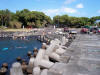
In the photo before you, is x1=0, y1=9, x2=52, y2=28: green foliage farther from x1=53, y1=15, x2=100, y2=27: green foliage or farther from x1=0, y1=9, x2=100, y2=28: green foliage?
→ x1=53, y1=15, x2=100, y2=27: green foliage

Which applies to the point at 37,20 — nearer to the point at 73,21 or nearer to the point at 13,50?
the point at 73,21

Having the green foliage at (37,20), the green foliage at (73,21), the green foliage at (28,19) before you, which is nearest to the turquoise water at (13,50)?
the green foliage at (37,20)

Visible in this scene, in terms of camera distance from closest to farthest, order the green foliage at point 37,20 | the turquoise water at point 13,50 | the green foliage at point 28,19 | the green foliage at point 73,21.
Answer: the turquoise water at point 13,50
the green foliage at point 73,21
the green foliage at point 37,20
the green foliage at point 28,19

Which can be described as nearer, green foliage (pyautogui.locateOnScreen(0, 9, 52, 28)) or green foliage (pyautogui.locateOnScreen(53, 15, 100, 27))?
green foliage (pyautogui.locateOnScreen(53, 15, 100, 27))

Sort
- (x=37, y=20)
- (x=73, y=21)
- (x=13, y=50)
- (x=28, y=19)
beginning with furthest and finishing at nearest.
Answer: (x=37, y=20) → (x=28, y=19) → (x=73, y=21) → (x=13, y=50)

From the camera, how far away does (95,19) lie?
231 ft

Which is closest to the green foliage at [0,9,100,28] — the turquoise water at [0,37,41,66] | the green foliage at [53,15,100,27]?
the green foliage at [53,15,100,27]

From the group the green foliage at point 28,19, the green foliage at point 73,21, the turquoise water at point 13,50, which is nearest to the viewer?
the turquoise water at point 13,50

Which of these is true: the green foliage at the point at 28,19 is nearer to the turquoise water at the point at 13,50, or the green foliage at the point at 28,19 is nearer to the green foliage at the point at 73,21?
the green foliage at the point at 73,21

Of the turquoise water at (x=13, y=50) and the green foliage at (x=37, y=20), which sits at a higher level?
the green foliage at (x=37, y=20)

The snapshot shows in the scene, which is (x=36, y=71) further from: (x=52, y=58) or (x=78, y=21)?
(x=78, y=21)

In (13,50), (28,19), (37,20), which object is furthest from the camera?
(37,20)

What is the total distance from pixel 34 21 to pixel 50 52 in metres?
65.1

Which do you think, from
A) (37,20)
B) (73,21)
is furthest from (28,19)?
(73,21)
